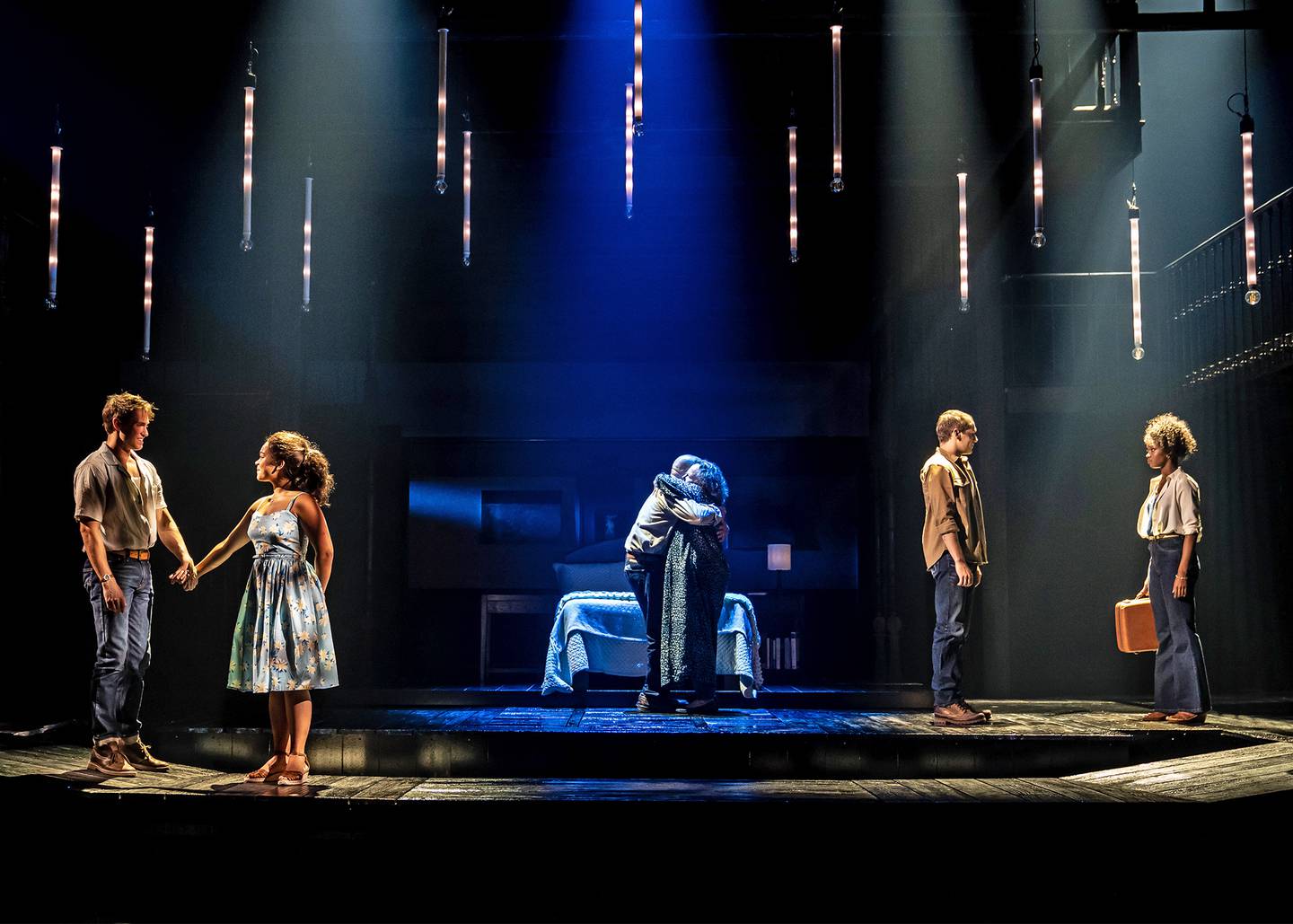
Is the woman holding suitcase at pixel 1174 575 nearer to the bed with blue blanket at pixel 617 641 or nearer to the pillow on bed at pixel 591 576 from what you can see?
the bed with blue blanket at pixel 617 641

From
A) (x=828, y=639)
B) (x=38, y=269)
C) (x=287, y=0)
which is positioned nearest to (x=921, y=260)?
(x=828, y=639)

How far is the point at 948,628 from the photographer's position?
616 cm

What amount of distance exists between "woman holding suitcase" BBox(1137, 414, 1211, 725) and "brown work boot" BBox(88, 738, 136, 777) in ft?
17.6

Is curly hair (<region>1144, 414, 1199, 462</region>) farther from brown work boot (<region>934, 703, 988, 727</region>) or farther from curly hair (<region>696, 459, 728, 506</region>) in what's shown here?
curly hair (<region>696, 459, 728, 506</region>)

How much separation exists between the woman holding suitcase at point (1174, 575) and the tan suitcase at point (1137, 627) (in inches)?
10.6

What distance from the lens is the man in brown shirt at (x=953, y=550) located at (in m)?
6.14

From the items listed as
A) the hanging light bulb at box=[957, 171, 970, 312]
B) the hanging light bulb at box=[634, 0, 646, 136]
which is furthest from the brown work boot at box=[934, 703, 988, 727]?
the hanging light bulb at box=[634, 0, 646, 136]

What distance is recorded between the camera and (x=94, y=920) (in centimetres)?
404

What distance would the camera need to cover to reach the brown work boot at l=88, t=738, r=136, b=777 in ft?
16.0

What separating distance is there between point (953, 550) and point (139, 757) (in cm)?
417

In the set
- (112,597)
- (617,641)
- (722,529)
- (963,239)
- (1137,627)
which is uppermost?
(963,239)

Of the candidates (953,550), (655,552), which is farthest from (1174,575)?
(655,552)

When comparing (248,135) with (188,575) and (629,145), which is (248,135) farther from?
(188,575)

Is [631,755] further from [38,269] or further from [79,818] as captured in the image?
[38,269]
